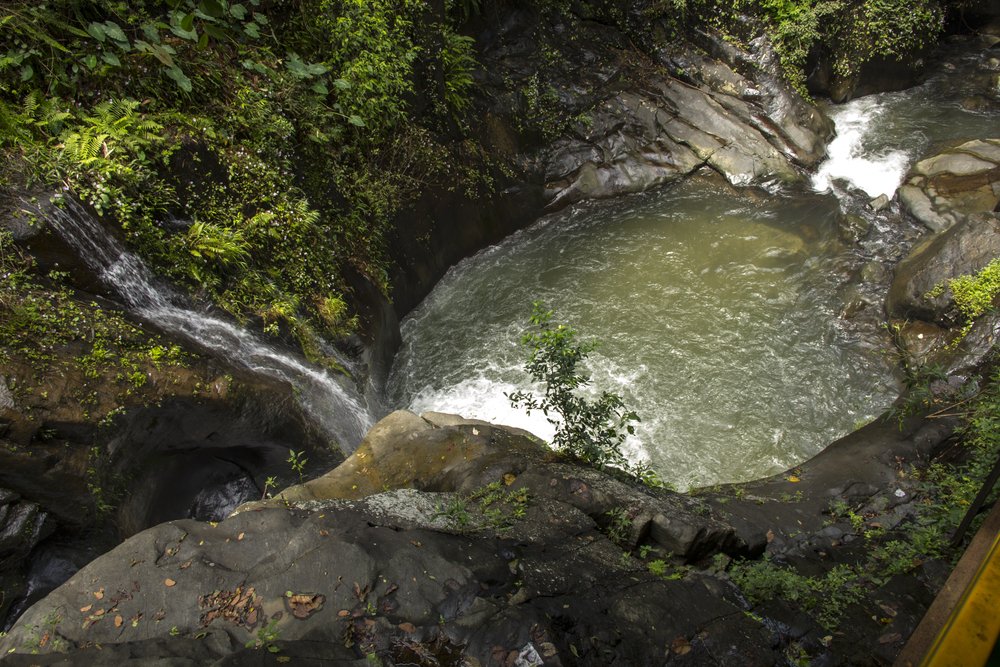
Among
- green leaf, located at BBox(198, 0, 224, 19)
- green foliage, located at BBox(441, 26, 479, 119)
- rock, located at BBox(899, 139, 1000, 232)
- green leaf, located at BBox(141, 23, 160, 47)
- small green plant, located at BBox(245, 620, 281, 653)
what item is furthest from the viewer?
green foliage, located at BBox(441, 26, 479, 119)

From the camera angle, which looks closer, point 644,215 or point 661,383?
point 661,383

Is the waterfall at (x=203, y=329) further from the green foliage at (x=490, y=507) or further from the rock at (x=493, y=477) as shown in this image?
the green foliage at (x=490, y=507)

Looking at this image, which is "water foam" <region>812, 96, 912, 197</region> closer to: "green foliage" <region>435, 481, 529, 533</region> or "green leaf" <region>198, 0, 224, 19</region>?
"green foliage" <region>435, 481, 529, 533</region>

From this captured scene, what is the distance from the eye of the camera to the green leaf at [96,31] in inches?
214

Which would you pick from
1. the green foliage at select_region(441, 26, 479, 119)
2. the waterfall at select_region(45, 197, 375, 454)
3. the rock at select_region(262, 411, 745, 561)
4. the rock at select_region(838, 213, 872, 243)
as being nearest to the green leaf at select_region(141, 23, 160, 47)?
the waterfall at select_region(45, 197, 375, 454)

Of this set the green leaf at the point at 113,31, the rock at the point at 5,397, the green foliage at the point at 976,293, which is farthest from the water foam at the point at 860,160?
the rock at the point at 5,397

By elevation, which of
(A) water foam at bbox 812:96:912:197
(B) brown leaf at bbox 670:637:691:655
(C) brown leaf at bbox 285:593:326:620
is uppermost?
(C) brown leaf at bbox 285:593:326:620

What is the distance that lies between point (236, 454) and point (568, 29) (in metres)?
9.59

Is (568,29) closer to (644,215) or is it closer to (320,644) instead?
(644,215)

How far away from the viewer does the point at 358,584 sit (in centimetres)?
368

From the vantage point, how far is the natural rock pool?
7336mm

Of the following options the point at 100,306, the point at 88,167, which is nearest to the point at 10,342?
the point at 100,306

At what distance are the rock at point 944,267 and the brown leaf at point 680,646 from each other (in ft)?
20.5

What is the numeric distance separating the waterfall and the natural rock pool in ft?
4.84
